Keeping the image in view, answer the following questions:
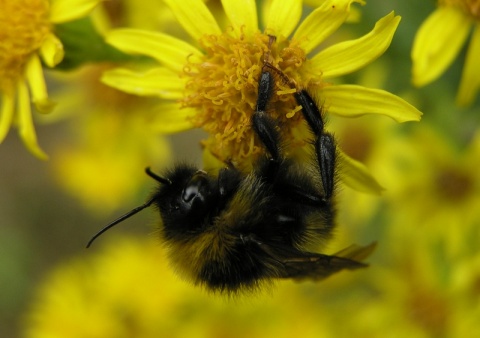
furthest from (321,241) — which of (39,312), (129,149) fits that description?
(39,312)

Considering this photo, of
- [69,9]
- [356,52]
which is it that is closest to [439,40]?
[356,52]

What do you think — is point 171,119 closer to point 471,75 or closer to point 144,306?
point 471,75

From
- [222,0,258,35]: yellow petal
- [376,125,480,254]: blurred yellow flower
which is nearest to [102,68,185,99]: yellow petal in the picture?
[222,0,258,35]: yellow petal

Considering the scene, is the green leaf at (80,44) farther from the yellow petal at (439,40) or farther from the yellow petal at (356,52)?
the yellow petal at (439,40)

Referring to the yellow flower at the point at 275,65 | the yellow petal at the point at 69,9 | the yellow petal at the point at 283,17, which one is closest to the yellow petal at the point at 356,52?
the yellow flower at the point at 275,65

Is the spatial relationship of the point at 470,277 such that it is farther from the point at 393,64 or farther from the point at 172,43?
the point at 172,43
